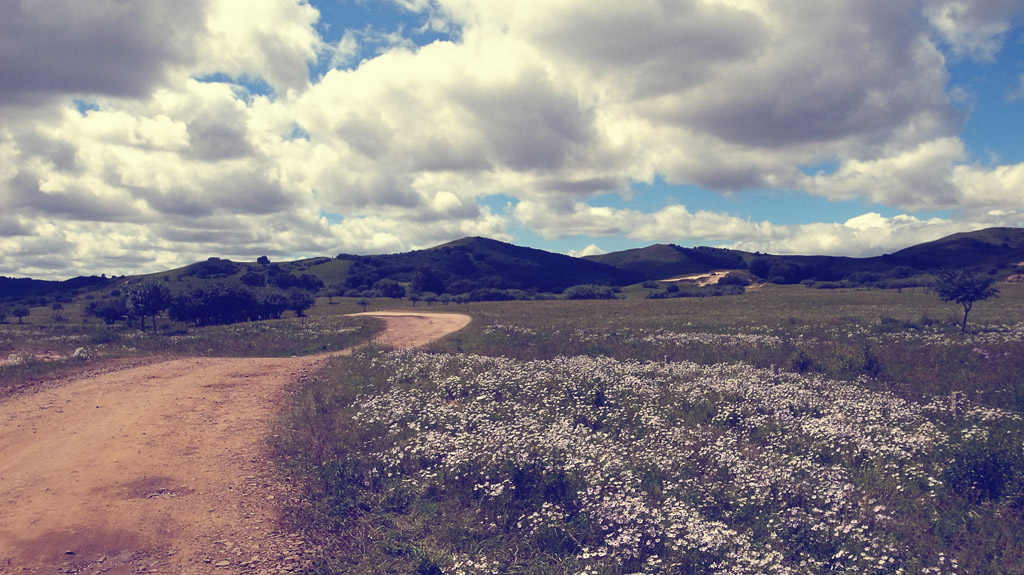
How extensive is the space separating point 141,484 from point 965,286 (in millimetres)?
40830

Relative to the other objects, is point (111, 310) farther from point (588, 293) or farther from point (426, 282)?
point (588, 293)

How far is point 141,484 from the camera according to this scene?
33.1 feet

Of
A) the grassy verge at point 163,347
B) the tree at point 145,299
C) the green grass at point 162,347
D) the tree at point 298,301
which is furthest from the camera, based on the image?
the tree at point 298,301

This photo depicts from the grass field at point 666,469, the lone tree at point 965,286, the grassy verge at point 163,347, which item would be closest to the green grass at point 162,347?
the grassy verge at point 163,347

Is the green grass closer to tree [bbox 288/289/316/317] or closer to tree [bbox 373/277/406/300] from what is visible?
tree [bbox 288/289/316/317]

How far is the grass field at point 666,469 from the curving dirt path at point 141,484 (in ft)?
2.99

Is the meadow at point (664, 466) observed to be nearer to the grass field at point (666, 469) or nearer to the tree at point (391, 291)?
the grass field at point (666, 469)

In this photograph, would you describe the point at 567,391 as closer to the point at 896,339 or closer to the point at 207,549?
the point at 207,549

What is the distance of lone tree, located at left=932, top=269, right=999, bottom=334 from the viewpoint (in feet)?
102

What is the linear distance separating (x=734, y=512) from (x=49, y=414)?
1833 centimetres

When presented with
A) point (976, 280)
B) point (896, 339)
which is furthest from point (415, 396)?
point (976, 280)

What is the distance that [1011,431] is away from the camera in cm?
1212

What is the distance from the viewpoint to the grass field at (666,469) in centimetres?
762

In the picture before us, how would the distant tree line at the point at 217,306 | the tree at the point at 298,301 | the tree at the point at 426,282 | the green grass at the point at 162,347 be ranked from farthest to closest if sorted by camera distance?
the tree at the point at 426,282
the tree at the point at 298,301
the distant tree line at the point at 217,306
the green grass at the point at 162,347
